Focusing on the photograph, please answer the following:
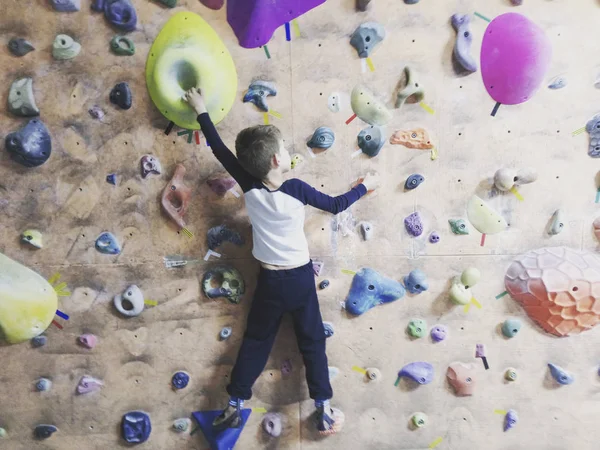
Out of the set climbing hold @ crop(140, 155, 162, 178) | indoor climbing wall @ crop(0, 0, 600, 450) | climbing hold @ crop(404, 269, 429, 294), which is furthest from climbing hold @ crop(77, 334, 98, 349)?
climbing hold @ crop(404, 269, 429, 294)

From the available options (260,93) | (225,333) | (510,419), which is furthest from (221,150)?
(510,419)

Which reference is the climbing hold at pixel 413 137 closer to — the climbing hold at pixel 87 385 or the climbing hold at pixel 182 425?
the climbing hold at pixel 182 425

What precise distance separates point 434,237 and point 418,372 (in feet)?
1.82

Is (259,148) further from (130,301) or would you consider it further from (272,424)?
(272,424)

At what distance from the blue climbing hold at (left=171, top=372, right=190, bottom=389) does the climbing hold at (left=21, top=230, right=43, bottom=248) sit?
73 centimetres

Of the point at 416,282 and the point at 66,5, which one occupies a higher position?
the point at 66,5

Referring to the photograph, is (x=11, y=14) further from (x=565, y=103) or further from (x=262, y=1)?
(x=565, y=103)

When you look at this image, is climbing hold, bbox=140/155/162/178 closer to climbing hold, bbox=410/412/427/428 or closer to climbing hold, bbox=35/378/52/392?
climbing hold, bbox=35/378/52/392

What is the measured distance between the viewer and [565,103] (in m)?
1.57

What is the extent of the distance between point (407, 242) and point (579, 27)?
102 cm

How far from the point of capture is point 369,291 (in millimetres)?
1618

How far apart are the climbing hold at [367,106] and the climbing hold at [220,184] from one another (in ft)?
1.78

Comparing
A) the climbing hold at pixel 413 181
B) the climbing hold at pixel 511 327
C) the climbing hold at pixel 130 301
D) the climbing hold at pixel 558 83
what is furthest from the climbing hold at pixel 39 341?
the climbing hold at pixel 558 83

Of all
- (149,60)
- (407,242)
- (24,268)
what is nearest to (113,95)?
(149,60)
